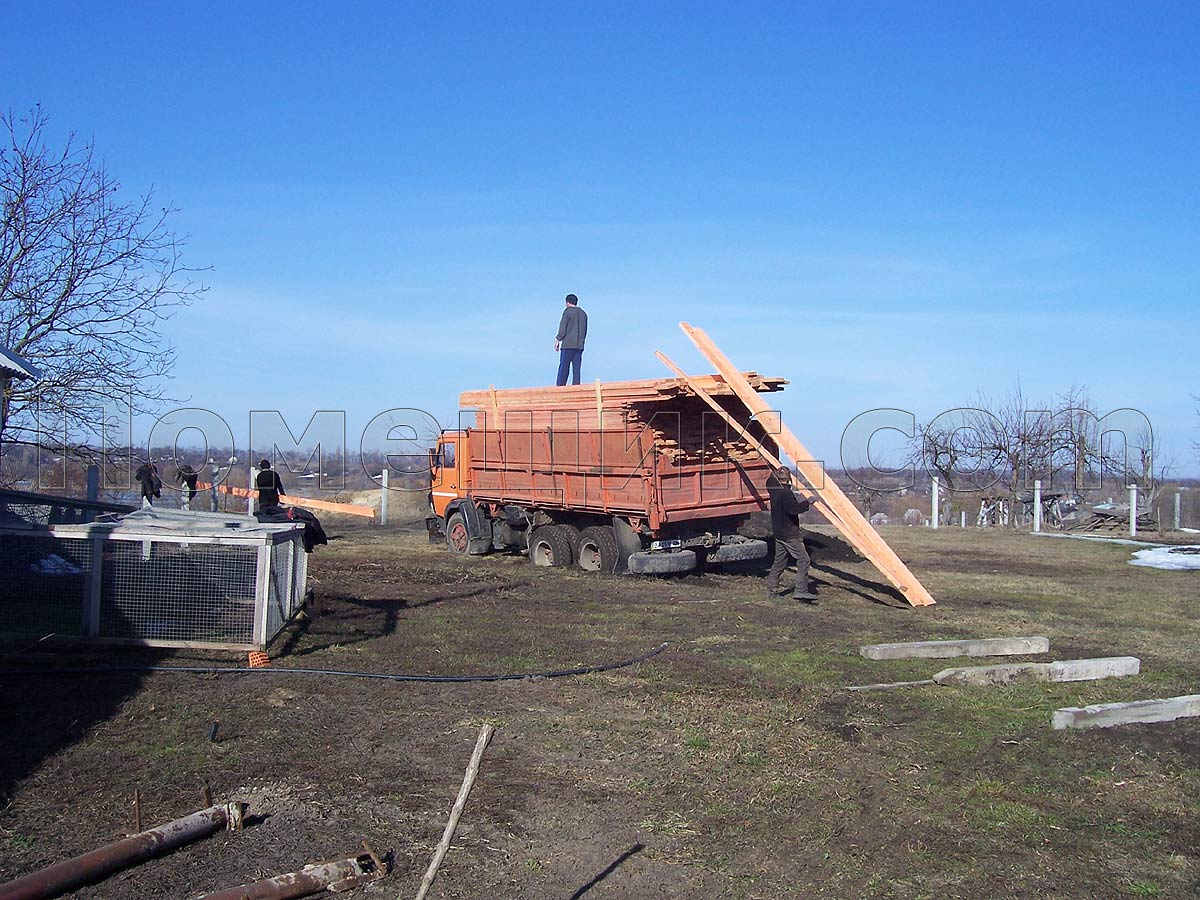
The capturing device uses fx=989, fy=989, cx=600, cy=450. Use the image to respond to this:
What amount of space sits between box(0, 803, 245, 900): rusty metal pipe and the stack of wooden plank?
1042cm

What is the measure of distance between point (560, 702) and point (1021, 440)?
32.7 meters

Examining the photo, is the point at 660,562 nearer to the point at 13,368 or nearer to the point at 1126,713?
the point at 1126,713

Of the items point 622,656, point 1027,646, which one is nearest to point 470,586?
point 622,656

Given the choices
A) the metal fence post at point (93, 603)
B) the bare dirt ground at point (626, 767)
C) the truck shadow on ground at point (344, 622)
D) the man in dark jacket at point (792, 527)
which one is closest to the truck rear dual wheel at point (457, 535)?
the truck shadow on ground at point (344, 622)

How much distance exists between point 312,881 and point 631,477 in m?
11.0

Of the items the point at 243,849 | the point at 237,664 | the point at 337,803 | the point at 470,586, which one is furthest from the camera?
the point at 470,586

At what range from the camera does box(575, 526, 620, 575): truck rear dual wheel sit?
16.1m

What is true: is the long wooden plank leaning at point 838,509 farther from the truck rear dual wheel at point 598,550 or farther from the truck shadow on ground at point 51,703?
the truck shadow on ground at point 51,703

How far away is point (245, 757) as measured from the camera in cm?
655

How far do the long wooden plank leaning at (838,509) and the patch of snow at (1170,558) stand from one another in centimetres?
690

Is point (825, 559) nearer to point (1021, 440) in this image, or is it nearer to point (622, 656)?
point (622, 656)

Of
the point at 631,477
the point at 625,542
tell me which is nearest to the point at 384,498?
the point at 625,542

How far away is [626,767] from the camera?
21.5 feet

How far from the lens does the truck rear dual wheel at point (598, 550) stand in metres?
16.1
